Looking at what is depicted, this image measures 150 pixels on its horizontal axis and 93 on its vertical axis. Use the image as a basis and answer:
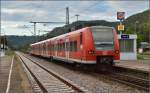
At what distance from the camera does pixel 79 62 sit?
87.0 feet

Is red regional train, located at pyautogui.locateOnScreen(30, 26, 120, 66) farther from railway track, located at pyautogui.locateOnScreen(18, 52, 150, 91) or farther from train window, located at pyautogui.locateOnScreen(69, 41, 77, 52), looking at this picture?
railway track, located at pyautogui.locateOnScreen(18, 52, 150, 91)

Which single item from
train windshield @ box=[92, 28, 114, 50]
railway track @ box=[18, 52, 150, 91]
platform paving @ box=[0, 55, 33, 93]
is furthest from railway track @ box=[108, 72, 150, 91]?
platform paving @ box=[0, 55, 33, 93]

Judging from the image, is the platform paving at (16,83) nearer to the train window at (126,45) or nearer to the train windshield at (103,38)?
the train windshield at (103,38)

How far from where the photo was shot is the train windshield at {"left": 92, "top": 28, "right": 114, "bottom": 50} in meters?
25.0

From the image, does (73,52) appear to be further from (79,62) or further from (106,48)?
(106,48)

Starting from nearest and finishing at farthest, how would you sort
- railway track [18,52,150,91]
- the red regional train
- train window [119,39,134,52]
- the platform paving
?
the platform paving
railway track [18,52,150,91]
the red regional train
train window [119,39,134,52]

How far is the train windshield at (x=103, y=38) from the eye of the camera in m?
25.0

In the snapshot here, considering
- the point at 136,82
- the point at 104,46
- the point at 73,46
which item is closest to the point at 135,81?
the point at 136,82

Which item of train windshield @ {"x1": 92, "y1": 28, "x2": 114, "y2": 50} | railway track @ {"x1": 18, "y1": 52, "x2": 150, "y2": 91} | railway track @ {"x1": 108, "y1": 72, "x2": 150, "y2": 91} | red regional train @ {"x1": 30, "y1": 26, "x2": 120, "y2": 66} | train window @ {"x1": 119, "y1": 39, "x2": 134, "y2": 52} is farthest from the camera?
train window @ {"x1": 119, "y1": 39, "x2": 134, "y2": 52}

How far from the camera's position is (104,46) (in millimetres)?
24969

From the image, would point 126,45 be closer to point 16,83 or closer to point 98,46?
point 98,46

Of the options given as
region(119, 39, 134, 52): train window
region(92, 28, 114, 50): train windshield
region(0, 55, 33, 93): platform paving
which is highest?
region(92, 28, 114, 50): train windshield

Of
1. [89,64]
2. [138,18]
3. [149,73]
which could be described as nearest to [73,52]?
[89,64]

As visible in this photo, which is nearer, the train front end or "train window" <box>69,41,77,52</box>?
the train front end
